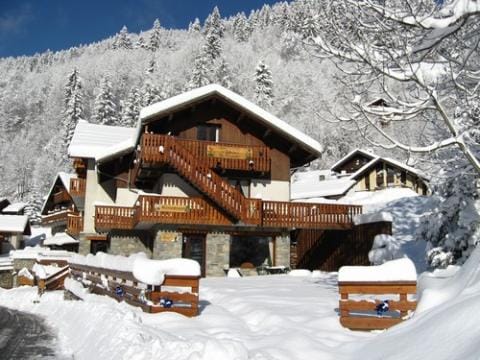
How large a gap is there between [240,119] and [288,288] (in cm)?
1256

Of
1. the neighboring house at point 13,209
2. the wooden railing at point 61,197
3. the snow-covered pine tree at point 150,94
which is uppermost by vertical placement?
the snow-covered pine tree at point 150,94

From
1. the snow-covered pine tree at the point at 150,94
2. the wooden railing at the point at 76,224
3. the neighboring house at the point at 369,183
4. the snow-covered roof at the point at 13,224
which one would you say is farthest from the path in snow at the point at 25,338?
the snow-covered pine tree at the point at 150,94

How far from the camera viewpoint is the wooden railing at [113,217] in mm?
26219

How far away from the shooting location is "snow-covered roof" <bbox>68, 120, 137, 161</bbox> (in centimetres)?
2872

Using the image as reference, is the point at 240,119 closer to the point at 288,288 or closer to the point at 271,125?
the point at 271,125

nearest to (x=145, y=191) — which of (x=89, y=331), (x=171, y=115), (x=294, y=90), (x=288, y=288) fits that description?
(x=171, y=115)

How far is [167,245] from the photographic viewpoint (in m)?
23.2

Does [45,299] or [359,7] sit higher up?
[359,7]

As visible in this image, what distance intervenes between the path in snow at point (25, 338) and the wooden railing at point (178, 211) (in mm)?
6962

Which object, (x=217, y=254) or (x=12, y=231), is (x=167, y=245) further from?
(x=12, y=231)

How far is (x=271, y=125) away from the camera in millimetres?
25859

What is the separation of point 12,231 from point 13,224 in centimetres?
118

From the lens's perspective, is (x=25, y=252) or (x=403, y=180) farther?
(x=403, y=180)

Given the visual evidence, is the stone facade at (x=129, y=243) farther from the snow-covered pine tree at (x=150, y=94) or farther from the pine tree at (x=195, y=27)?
the pine tree at (x=195, y=27)
